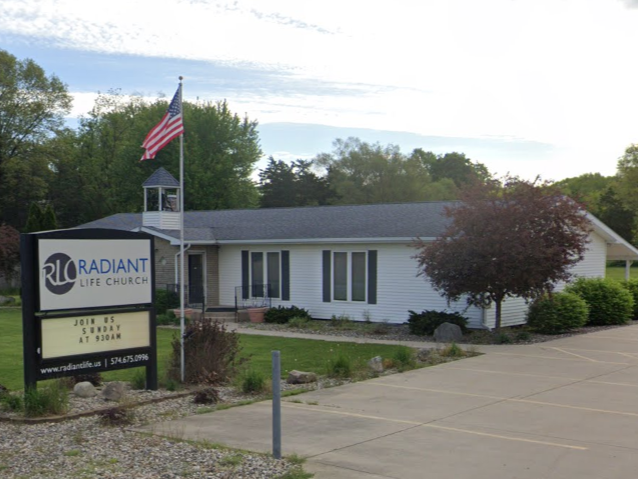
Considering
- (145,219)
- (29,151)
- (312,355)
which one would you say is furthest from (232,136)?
(312,355)

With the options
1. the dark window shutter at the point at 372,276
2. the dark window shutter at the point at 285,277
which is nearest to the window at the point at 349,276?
the dark window shutter at the point at 372,276

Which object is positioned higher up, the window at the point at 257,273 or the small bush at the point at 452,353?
the window at the point at 257,273

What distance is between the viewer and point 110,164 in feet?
177

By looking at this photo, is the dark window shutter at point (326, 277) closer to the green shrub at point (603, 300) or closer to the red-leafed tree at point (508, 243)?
the red-leafed tree at point (508, 243)

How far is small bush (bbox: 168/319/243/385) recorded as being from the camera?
11969 millimetres

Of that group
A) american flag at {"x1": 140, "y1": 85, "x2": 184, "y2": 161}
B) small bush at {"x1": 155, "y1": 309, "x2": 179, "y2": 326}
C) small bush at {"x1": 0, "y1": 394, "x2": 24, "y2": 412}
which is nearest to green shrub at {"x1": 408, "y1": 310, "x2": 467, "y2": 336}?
small bush at {"x1": 155, "y1": 309, "x2": 179, "y2": 326}

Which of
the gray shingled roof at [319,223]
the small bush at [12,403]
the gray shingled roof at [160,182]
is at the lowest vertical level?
the small bush at [12,403]

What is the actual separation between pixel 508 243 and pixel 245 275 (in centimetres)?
1202

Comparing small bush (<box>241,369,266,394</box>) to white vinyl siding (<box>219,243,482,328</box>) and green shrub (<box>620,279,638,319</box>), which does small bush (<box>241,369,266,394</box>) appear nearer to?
white vinyl siding (<box>219,243,482,328</box>)

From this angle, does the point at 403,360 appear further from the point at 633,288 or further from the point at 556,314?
the point at 633,288

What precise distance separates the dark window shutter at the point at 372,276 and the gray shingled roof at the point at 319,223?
0.69m

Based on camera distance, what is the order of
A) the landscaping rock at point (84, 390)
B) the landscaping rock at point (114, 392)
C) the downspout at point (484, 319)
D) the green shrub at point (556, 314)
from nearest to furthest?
the landscaping rock at point (114, 392), the landscaping rock at point (84, 390), the green shrub at point (556, 314), the downspout at point (484, 319)

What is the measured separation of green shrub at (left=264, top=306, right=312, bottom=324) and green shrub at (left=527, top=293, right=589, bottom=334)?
24.6ft

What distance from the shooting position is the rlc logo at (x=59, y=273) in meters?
10.0
